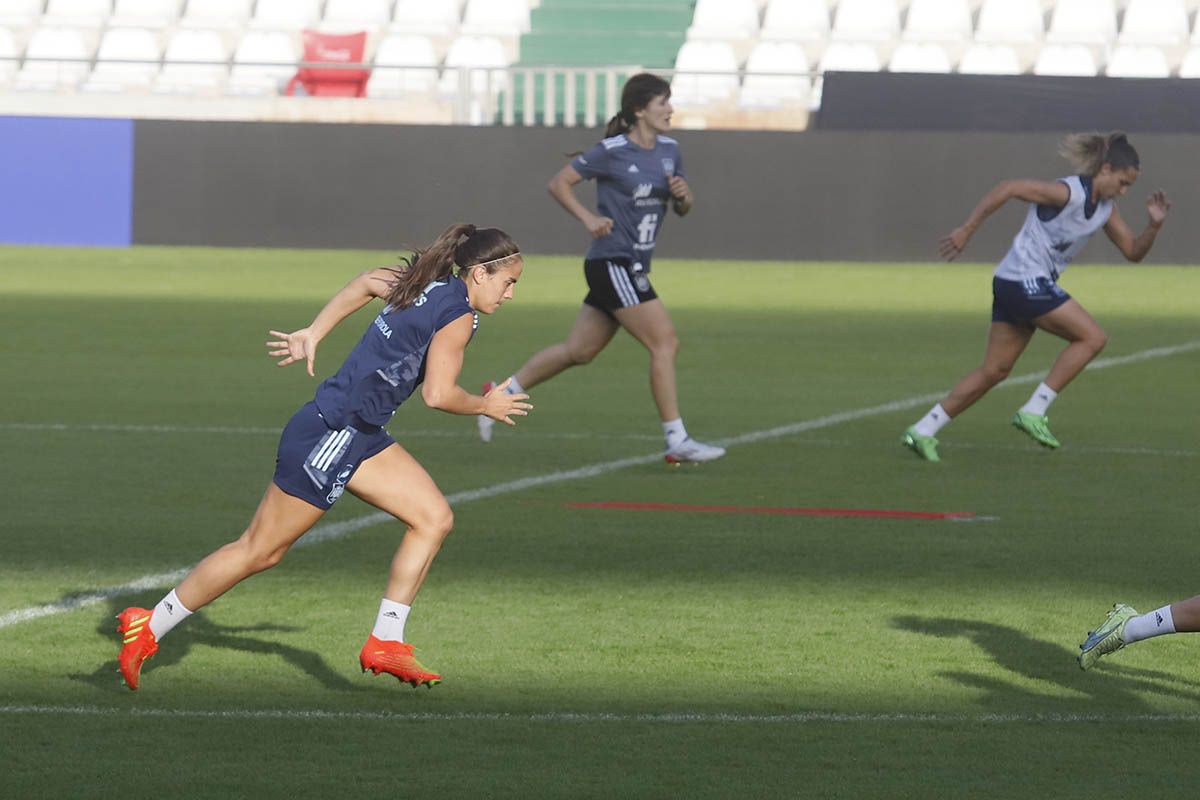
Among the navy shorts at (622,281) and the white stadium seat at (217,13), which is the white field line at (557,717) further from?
the white stadium seat at (217,13)

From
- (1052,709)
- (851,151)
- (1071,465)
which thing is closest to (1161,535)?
(1071,465)

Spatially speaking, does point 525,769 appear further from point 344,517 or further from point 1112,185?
point 1112,185

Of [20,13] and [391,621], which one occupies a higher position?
[20,13]

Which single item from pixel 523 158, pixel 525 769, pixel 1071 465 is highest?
pixel 523 158

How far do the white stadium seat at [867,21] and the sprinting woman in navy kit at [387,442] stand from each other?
3253cm

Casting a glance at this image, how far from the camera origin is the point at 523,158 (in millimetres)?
30109

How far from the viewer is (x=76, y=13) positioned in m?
40.6

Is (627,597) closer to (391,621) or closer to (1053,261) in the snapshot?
(391,621)

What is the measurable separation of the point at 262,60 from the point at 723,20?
814 centimetres

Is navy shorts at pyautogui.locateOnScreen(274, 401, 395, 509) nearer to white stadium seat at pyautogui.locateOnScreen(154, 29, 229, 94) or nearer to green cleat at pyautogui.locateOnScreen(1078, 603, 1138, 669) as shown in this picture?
green cleat at pyautogui.locateOnScreen(1078, 603, 1138, 669)

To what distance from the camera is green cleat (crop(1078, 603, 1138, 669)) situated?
6.67 metres

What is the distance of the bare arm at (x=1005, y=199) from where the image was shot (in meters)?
11.5

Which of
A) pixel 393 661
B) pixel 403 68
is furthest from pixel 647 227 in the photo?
pixel 403 68

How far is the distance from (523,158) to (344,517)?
20487 mm
